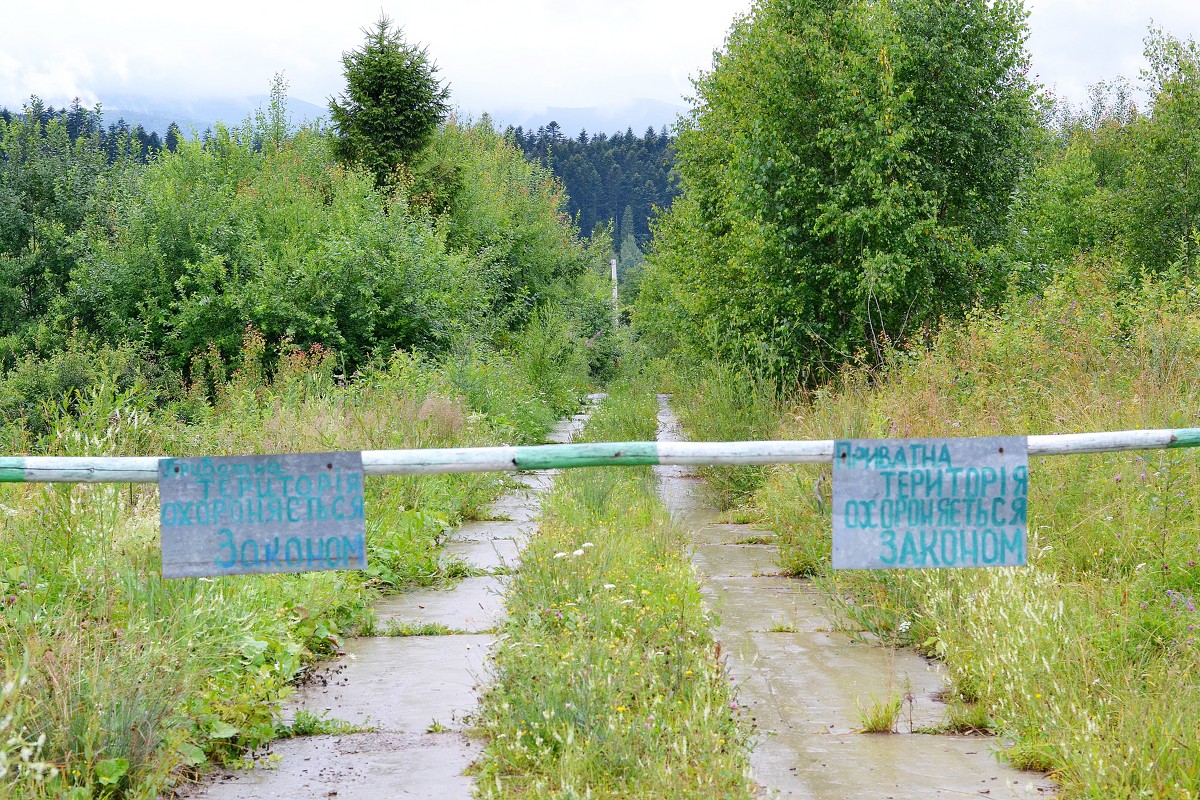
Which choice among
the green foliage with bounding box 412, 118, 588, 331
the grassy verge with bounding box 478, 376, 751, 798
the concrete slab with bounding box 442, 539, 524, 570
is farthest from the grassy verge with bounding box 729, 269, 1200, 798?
the green foliage with bounding box 412, 118, 588, 331

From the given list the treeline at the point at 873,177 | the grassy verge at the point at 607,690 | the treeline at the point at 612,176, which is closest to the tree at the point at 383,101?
the treeline at the point at 873,177

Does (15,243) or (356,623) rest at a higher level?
(15,243)

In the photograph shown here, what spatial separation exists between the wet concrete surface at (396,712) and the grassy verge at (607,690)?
21cm

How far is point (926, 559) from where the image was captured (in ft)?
11.2

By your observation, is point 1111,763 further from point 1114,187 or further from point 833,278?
point 1114,187

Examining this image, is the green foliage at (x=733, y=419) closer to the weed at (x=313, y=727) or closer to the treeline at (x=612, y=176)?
the weed at (x=313, y=727)

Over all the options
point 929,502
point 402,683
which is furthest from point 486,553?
point 929,502

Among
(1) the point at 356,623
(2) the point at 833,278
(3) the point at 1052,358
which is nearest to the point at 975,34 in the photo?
(2) the point at 833,278

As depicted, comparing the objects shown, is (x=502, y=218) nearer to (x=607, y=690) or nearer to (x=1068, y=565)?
(x=1068, y=565)

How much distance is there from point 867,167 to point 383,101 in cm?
1626

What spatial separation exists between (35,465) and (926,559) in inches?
118

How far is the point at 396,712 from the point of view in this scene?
4.71 m

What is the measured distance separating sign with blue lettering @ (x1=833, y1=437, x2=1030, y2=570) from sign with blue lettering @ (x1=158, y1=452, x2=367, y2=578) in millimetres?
1625

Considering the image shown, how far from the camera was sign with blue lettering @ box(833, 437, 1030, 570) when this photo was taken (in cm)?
336
